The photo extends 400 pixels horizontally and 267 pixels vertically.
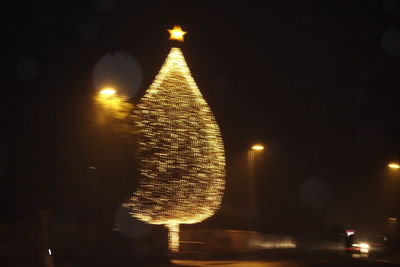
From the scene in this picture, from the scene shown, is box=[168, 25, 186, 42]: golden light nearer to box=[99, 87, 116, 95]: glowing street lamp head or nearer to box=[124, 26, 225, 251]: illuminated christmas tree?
box=[124, 26, 225, 251]: illuminated christmas tree

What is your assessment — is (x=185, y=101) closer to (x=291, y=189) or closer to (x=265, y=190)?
(x=265, y=190)

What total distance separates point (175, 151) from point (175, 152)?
0.04m

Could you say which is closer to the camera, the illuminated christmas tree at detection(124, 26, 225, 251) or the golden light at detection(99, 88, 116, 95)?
the golden light at detection(99, 88, 116, 95)

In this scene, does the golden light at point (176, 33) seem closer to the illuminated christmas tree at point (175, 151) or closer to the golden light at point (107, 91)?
the illuminated christmas tree at point (175, 151)

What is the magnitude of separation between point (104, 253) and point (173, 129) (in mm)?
4947

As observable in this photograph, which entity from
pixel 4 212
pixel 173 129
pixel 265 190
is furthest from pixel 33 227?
pixel 265 190

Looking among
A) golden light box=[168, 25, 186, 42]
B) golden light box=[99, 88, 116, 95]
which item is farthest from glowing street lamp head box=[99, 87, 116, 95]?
golden light box=[168, 25, 186, 42]

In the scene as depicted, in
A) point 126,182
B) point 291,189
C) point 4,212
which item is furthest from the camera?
point 291,189

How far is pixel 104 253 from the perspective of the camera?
21.7 m

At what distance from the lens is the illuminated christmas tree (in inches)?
854

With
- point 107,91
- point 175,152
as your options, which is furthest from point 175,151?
point 107,91

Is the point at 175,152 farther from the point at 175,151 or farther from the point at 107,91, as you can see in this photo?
the point at 107,91

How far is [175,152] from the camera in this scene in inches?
864

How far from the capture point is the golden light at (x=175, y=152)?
21.7 metres
